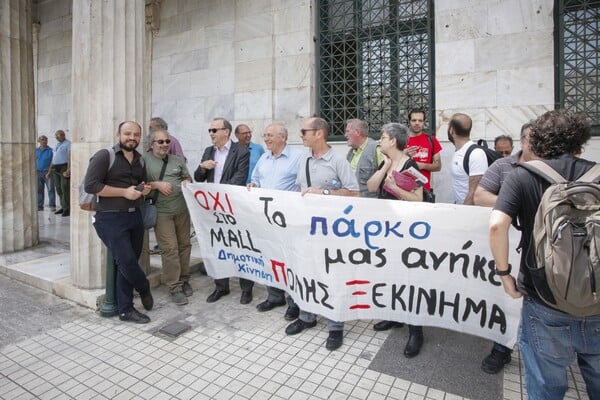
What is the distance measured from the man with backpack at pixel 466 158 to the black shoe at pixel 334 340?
1812mm

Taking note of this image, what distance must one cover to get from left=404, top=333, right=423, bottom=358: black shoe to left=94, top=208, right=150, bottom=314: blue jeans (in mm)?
2695

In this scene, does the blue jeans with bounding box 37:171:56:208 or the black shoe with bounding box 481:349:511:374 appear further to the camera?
the blue jeans with bounding box 37:171:56:208

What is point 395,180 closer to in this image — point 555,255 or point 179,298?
point 555,255

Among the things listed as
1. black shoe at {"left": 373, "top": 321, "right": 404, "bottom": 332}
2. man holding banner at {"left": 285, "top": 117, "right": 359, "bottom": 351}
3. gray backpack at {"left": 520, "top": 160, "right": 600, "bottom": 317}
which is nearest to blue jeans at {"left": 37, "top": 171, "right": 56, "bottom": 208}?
man holding banner at {"left": 285, "top": 117, "right": 359, "bottom": 351}

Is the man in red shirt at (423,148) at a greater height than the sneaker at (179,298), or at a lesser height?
greater

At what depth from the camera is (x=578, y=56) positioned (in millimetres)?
5363

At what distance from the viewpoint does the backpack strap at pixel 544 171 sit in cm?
186

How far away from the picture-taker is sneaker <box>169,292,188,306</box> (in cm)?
451

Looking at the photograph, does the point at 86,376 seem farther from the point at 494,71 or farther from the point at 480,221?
the point at 494,71

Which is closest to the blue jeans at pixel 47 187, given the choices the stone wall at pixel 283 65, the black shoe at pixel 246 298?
the stone wall at pixel 283 65

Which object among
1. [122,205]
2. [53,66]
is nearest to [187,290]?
[122,205]

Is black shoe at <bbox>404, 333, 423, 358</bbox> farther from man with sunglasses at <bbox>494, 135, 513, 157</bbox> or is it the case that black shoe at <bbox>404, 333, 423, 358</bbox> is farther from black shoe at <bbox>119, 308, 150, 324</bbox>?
man with sunglasses at <bbox>494, 135, 513, 157</bbox>

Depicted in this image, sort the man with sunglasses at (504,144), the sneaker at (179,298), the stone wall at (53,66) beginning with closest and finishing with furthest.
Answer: the sneaker at (179,298)
the man with sunglasses at (504,144)
the stone wall at (53,66)

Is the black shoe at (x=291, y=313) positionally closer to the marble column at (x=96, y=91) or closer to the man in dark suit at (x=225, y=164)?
the man in dark suit at (x=225, y=164)
